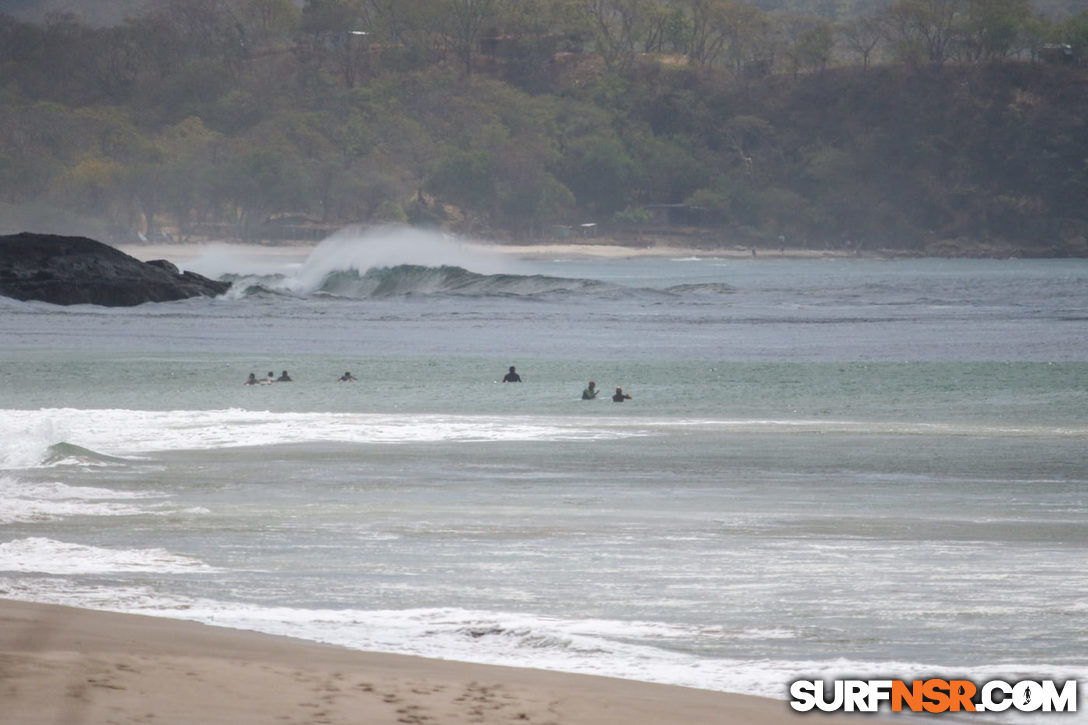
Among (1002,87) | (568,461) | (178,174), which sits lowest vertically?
(568,461)

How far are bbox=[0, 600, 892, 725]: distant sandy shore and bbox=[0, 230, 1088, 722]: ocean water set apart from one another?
1.67 ft

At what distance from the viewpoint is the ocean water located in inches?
340

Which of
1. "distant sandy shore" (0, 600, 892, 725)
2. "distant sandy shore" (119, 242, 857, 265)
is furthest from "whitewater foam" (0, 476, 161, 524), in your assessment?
"distant sandy shore" (119, 242, 857, 265)

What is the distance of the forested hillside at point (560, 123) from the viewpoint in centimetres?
14775

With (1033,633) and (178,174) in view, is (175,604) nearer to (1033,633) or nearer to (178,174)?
(1033,633)

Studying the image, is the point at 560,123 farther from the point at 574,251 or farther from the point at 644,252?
the point at 644,252

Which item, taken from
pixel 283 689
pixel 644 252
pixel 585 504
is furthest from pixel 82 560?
pixel 644 252

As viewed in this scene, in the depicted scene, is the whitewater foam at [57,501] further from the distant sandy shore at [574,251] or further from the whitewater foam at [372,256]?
the distant sandy shore at [574,251]

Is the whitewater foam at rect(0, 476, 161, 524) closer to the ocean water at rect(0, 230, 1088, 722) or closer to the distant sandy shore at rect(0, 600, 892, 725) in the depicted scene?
the ocean water at rect(0, 230, 1088, 722)

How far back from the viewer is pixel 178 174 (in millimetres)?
147625

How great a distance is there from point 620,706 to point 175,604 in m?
3.58

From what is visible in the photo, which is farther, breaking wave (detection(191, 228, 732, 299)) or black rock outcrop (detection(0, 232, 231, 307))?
breaking wave (detection(191, 228, 732, 299))

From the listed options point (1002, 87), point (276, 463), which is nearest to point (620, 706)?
point (276, 463)

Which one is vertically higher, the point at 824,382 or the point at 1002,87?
the point at 1002,87
